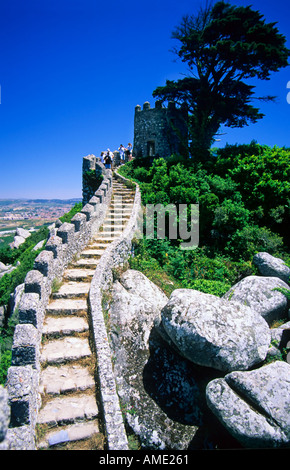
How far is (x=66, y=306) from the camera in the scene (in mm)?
6250

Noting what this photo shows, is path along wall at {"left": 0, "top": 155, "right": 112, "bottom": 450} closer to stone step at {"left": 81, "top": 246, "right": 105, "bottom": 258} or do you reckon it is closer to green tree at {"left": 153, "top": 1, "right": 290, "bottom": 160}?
stone step at {"left": 81, "top": 246, "right": 105, "bottom": 258}

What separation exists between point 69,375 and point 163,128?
21.7m

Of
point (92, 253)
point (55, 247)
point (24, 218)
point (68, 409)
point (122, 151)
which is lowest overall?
point (68, 409)

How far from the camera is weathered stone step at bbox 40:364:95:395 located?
4590 mm

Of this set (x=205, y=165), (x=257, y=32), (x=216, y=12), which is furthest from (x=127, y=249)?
(x=216, y=12)

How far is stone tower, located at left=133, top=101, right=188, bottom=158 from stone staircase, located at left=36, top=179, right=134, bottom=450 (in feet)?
58.9

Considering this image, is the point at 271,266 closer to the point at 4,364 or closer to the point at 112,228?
the point at 112,228

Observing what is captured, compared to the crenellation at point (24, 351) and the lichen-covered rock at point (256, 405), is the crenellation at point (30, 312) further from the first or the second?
the lichen-covered rock at point (256, 405)

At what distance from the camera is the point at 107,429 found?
398 cm

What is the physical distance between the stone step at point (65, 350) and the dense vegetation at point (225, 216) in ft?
14.2

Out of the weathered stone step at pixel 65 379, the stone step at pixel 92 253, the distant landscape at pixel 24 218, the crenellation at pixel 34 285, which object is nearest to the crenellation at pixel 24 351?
the weathered stone step at pixel 65 379

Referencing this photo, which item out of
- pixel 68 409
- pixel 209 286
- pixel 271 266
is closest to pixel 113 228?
pixel 209 286

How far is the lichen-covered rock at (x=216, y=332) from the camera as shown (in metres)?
5.83
